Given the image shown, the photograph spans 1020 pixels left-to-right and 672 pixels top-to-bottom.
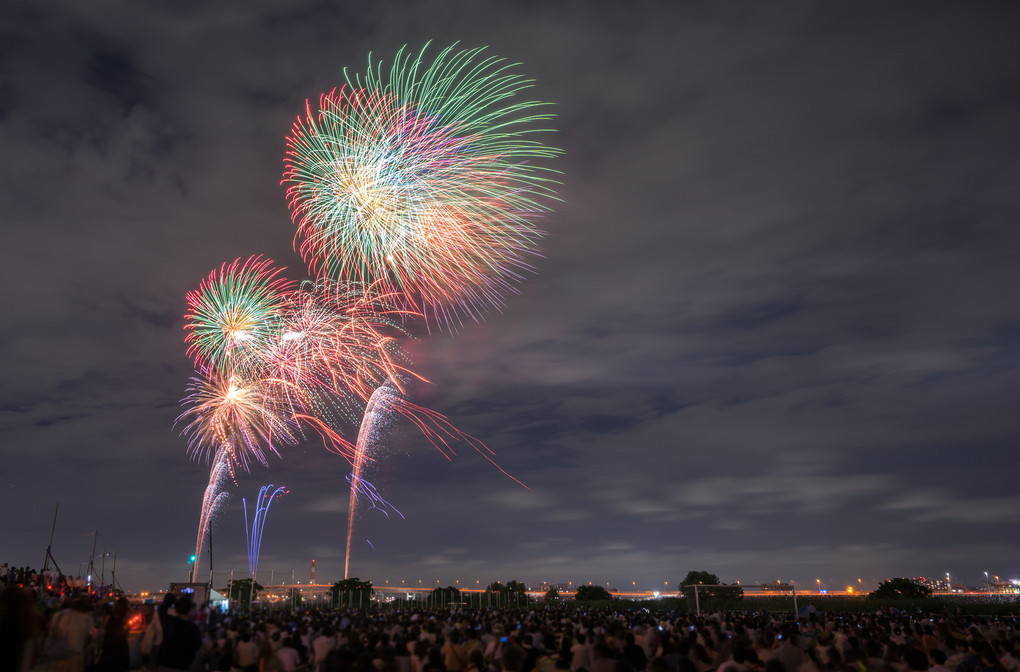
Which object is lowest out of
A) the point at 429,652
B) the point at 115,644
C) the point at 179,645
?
the point at 429,652

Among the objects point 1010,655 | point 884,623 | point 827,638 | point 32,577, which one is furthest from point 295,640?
point 884,623

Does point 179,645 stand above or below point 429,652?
above

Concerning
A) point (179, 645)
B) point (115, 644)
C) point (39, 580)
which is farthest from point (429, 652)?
point (39, 580)

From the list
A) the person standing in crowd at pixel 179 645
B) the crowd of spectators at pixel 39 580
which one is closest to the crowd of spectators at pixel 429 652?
the person standing in crowd at pixel 179 645

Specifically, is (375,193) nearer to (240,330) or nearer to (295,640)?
(240,330)

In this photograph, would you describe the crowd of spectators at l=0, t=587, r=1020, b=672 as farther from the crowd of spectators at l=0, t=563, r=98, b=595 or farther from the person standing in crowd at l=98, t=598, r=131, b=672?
the crowd of spectators at l=0, t=563, r=98, b=595

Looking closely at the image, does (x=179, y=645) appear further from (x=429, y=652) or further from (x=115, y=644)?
(x=429, y=652)

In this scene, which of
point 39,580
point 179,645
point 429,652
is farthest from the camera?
point 39,580

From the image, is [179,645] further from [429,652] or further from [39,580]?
[39,580]

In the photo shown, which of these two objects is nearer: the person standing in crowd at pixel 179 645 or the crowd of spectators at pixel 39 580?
the person standing in crowd at pixel 179 645

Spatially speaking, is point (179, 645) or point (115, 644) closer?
point (179, 645)

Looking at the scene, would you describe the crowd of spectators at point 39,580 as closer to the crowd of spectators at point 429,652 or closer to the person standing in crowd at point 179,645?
the crowd of spectators at point 429,652

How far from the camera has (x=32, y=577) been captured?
1215 inches

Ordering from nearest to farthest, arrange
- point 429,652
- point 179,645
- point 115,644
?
point 179,645 → point 115,644 → point 429,652
